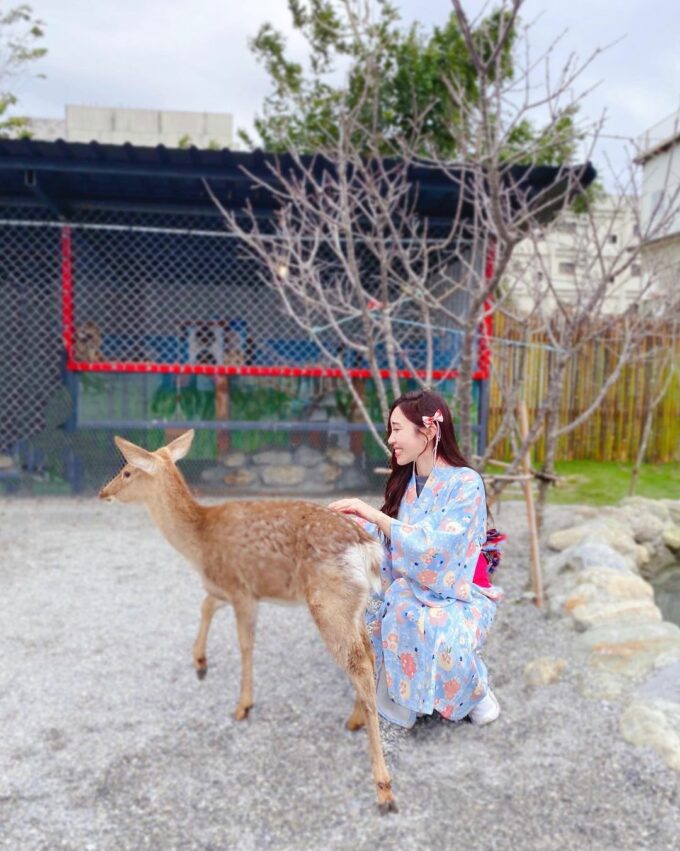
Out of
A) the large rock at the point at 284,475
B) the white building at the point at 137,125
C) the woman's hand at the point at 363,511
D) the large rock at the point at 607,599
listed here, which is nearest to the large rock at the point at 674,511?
the large rock at the point at 607,599

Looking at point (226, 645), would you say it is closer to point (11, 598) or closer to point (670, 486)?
point (11, 598)

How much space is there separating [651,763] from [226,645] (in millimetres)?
2425

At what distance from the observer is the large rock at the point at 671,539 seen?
6.93 meters

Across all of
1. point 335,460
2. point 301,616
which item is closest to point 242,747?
point 301,616

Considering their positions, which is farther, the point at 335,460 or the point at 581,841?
the point at 335,460

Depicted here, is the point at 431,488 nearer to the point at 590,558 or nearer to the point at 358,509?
the point at 358,509

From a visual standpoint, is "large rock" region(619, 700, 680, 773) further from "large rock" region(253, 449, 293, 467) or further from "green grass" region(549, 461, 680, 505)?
"green grass" region(549, 461, 680, 505)

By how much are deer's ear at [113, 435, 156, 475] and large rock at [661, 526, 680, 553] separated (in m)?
5.81

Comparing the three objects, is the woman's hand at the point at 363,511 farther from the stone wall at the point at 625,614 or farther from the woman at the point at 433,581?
the stone wall at the point at 625,614

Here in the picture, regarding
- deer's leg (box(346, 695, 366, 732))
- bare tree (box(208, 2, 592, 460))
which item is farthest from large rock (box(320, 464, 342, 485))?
deer's leg (box(346, 695, 366, 732))

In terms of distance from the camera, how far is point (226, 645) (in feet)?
15.8

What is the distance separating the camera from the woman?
60.6 inches

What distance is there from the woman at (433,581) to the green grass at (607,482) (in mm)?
6928

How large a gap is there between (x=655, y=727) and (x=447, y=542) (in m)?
2.46
